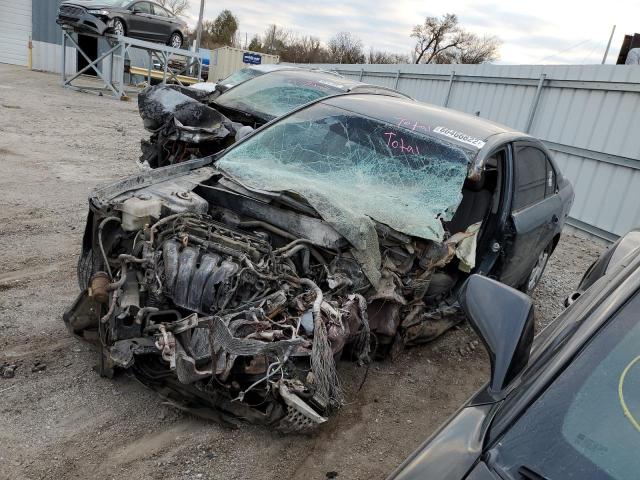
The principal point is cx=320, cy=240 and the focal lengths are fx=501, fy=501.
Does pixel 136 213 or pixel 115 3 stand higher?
pixel 115 3

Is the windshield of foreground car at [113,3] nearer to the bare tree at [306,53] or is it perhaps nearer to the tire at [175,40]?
the tire at [175,40]

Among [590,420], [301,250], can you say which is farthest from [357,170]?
[590,420]

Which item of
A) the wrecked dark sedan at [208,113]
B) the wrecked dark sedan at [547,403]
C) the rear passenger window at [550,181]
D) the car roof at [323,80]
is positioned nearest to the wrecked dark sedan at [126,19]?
the wrecked dark sedan at [208,113]

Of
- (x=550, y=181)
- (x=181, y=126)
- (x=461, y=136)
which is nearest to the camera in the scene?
(x=461, y=136)

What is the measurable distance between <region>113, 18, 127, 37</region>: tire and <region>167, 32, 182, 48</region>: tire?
245 centimetres

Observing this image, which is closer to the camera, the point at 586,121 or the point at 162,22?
the point at 586,121

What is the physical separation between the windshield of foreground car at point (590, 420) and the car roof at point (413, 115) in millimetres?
2680

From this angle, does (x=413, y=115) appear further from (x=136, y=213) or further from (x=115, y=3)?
(x=115, y=3)

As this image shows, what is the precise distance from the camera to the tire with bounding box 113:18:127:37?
1697cm

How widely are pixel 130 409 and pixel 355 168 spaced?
2.18m

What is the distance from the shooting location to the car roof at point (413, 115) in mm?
3930

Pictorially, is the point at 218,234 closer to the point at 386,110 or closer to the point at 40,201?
the point at 386,110

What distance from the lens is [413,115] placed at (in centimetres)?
405

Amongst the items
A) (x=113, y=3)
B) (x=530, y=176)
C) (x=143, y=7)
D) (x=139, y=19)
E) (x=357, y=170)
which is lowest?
(x=357, y=170)
